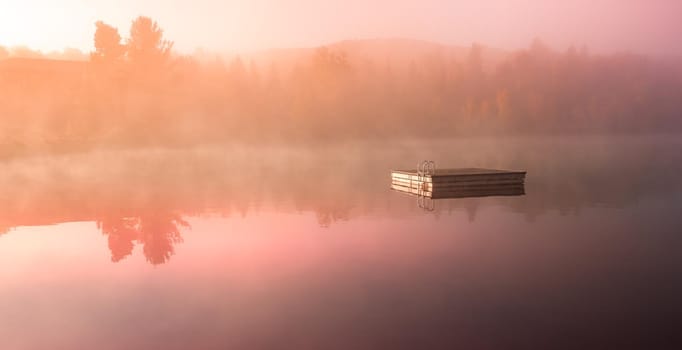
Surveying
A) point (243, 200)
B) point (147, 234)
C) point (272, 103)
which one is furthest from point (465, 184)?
point (272, 103)

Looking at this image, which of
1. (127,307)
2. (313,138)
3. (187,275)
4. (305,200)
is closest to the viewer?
(127,307)

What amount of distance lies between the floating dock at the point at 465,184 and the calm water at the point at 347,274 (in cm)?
154

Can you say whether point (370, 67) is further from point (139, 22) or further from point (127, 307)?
point (127, 307)

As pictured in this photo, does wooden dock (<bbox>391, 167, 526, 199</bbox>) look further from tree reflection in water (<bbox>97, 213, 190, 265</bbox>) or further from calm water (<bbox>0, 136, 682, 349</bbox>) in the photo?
tree reflection in water (<bbox>97, 213, 190, 265</bbox>)

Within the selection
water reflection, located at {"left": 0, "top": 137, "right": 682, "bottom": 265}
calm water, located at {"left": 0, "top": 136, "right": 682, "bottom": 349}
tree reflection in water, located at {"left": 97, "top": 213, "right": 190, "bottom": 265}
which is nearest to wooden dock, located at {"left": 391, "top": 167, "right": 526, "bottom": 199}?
water reflection, located at {"left": 0, "top": 137, "right": 682, "bottom": 265}

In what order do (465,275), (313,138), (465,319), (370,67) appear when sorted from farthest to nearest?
(370,67), (313,138), (465,275), (465,319)

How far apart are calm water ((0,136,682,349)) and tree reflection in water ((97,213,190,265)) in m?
0.11

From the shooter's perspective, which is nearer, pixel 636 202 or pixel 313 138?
pixel 636 202

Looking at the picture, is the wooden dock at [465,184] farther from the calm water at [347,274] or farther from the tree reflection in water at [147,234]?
the tree reflection in water at [147,234]

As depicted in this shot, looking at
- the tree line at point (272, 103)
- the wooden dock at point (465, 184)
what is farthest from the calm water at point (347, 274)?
the tree line at point (272, 103)

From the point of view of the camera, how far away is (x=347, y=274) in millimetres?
16219

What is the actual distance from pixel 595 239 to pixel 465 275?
7376 millimetres

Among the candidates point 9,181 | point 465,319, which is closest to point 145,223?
point 465,319

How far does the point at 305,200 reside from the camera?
117 feet
